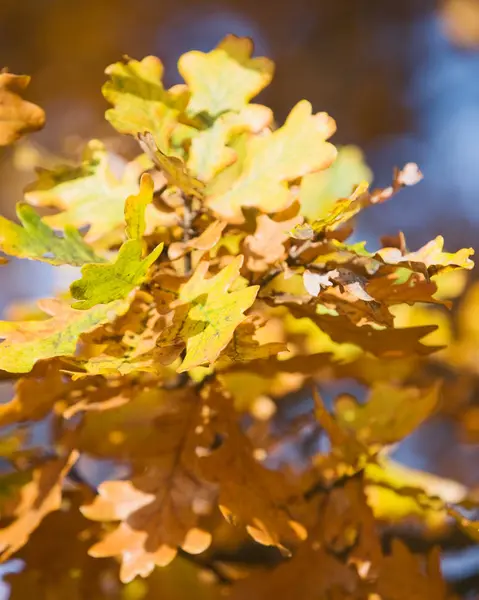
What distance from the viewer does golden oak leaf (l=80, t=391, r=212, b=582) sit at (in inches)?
26.0

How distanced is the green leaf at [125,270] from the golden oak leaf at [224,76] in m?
0.19

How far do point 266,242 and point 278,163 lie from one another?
78 millimetres

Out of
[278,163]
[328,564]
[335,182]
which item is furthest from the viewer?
[335,182]

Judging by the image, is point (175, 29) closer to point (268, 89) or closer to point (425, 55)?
point (268, 89)

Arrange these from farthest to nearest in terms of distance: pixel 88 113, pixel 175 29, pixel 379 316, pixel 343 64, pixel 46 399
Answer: pixel 343 64 < pixel 175 29 < pixel 88 113 < pixel 46 399 < pixel 379 316

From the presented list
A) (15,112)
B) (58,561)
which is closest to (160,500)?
(58,561)

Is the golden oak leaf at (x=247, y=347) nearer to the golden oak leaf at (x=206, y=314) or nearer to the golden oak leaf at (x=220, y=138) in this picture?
the golden oak leaf at (x=206, y=314)

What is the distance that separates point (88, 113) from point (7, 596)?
1438mm

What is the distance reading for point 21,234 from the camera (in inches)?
25.6

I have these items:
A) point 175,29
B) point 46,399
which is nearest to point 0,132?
point 46,399

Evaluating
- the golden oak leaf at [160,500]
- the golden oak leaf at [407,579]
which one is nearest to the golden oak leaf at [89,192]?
the golden oak leaf at [160,500]

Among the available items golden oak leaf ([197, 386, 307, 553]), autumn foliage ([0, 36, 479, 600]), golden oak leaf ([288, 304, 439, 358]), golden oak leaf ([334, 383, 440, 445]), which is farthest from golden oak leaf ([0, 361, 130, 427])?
golden oak leaf ([334, 383, 440, 445])

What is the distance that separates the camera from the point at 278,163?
25.5 inches

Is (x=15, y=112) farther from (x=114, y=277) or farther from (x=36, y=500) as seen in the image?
(x=36, y=500)
